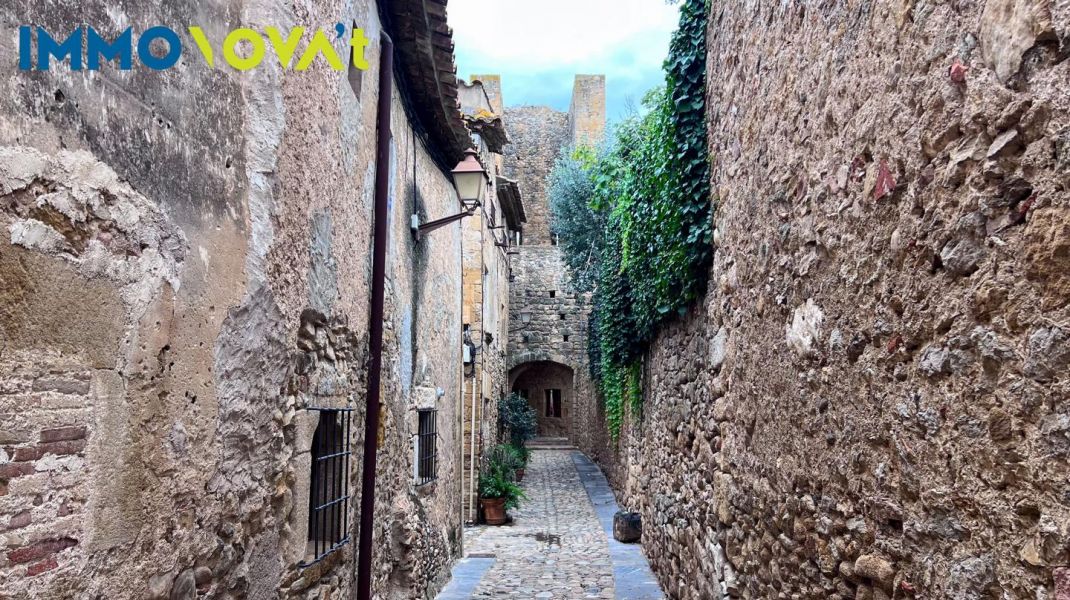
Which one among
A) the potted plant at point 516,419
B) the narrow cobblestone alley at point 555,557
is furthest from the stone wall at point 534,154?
the narrow cobblestone alley at point 555,557

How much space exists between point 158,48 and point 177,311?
795 mm

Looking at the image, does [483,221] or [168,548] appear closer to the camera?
[168,548]

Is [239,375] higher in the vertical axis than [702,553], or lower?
higher

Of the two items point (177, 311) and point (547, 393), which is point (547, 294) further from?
point (177, 311)

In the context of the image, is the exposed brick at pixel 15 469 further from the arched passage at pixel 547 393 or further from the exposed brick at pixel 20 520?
the arched passage at pixel 547 393

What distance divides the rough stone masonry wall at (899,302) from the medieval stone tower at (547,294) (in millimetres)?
12904

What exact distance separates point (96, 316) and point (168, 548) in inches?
31.6

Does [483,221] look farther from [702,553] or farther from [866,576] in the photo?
[866,576]

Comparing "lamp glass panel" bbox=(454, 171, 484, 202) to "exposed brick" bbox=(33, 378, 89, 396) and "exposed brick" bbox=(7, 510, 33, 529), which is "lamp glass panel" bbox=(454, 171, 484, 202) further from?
"exposed brick" bbox=(7, 510, 33, 529)

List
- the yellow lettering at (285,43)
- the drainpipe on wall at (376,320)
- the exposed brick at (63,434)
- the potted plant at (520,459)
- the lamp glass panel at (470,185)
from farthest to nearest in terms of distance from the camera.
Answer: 1. the potted plant at (520,459)
2. the lamp glass panel at (470,185)
3. the drainpipe on wall at (376,320)
4. the yellow lettering at (285,43)
5. the exposed brick at (63,434)

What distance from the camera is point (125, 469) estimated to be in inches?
80.9

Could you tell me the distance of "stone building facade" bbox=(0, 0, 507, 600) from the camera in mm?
1752

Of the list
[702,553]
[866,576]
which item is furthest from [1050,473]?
[702,553]

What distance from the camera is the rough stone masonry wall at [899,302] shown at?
1.54 m
